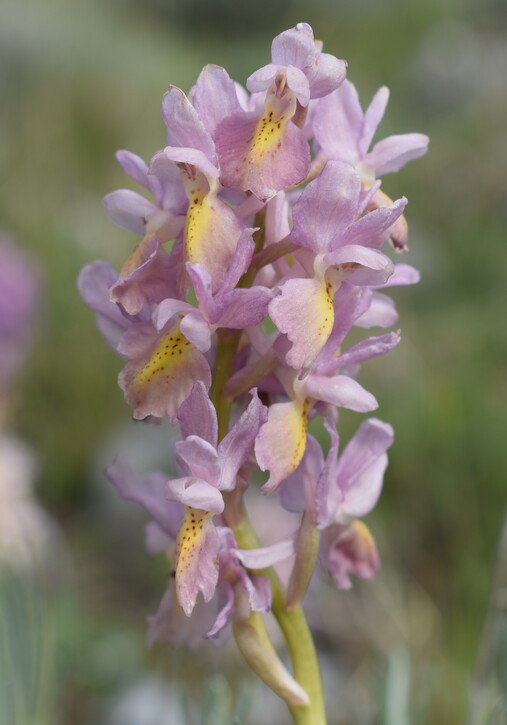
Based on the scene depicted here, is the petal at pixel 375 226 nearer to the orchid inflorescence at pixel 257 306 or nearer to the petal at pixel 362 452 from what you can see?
the orchid inflorescence at pixel 257 306

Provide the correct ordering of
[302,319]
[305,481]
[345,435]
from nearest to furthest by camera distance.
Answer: [302,319], [305,481], [345,435]

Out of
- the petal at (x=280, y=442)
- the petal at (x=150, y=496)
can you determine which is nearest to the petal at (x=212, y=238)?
the petal at (x=280, y=442)

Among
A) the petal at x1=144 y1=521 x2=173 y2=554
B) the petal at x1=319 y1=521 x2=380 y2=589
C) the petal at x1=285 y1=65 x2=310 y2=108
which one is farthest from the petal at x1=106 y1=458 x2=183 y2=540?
the petal at x1=285 y1=65 x2=310 y2=108

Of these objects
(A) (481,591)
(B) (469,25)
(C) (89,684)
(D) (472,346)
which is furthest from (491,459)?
(B) (469,25)

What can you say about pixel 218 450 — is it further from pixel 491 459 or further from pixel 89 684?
pixel 491 459

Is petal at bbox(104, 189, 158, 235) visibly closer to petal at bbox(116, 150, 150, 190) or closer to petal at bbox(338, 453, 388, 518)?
petal at bbox(116, 150, 150, 190)

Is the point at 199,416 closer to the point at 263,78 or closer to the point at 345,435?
the point at 263,78

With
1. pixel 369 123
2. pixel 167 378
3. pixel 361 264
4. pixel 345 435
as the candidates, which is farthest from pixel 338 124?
pixel 345 435
